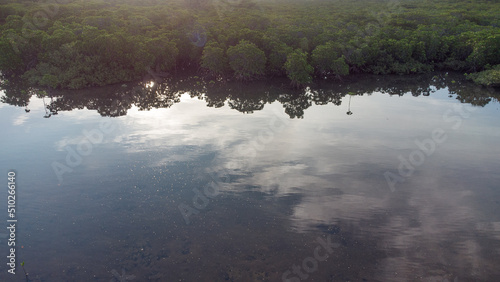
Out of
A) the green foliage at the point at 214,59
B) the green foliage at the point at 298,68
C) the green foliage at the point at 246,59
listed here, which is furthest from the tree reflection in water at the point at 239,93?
the green foliage at the point at 214,59

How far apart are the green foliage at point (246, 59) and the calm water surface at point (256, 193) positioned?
49.3 feet

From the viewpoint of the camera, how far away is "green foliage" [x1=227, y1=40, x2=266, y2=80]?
5542 cm

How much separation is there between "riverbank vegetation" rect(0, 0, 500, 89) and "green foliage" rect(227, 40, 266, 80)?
0.18m

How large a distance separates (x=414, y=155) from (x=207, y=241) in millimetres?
21561

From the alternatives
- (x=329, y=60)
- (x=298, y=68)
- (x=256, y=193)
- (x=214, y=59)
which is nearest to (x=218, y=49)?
(x=214, y=59)

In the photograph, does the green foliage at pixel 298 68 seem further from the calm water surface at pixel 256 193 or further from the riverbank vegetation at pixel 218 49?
the calm water surface at pixel 256 193

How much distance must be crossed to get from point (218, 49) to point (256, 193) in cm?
3933

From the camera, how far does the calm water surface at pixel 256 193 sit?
58.6 feet

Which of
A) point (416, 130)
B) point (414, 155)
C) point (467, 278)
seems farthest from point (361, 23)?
point (467, 278)

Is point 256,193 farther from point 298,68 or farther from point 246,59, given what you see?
point 246,59

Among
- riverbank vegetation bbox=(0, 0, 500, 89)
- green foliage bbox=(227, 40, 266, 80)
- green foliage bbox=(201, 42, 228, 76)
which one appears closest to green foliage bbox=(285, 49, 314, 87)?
riverbank vegetation bbox=(0, 0, 500, 89)

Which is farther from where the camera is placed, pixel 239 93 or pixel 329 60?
pixel 329 60

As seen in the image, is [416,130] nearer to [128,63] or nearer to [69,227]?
[69,227]

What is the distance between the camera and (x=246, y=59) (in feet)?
183
